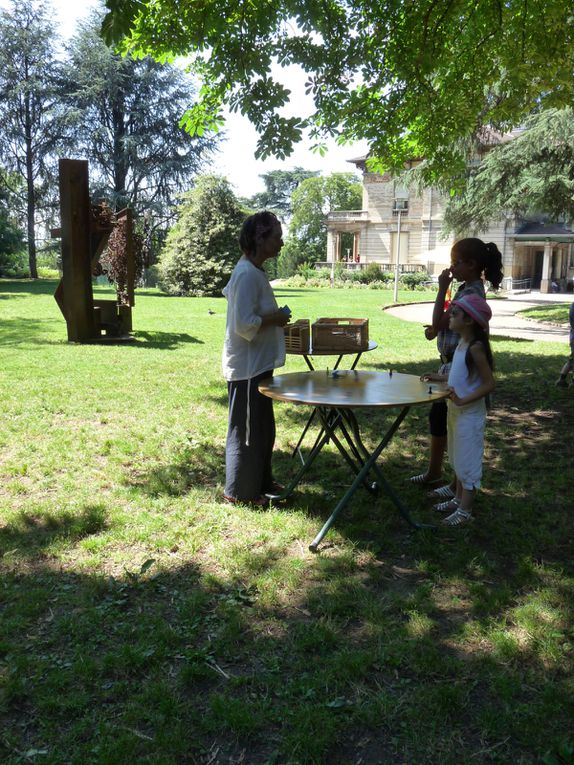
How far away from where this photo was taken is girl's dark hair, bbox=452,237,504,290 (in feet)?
13.0

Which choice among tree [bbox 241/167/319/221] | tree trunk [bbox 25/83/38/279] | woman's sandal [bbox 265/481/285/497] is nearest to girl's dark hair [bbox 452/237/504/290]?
woman's sandal [bbox 265/481/285/497]

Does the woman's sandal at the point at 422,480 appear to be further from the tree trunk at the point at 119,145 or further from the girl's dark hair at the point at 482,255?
the tree trunk at the point at 119,145

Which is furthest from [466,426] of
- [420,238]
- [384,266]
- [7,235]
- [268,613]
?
[420,238]

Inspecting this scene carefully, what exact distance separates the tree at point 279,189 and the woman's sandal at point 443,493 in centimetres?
7550

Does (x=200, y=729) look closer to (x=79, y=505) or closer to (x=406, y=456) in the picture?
(x=79, y=505)

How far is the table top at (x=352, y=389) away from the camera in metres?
3.44

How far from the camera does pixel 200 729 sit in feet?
7.70

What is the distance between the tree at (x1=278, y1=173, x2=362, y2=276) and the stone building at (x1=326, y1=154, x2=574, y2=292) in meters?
10.6

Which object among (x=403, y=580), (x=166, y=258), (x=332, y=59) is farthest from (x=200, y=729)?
(x=166, y=258)

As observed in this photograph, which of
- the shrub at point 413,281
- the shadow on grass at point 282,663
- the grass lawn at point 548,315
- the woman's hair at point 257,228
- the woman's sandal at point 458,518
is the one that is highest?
the shrub at point 413,281

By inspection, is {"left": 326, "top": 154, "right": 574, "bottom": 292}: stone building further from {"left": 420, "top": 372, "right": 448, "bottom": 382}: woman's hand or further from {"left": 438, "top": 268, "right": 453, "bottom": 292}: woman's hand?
{"left": 420, "top": 372, "right": 448, "bottom": 382}: woman's hand

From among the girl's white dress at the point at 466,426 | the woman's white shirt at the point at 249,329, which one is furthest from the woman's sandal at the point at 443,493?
the woman's white shirt at the point at 249,329

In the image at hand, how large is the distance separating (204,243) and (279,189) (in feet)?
180

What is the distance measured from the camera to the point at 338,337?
15.5 ft
